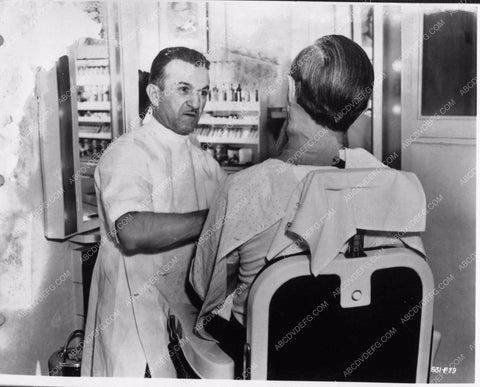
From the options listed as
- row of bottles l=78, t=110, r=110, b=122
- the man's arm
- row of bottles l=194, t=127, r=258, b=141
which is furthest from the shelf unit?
the man's arm

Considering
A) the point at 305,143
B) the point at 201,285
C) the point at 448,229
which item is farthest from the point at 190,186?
the point at 448,229

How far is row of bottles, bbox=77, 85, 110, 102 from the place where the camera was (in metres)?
1.81

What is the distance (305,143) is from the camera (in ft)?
3.94

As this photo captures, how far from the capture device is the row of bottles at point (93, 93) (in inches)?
71.3

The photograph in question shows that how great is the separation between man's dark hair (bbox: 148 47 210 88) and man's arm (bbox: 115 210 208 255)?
1.50ft

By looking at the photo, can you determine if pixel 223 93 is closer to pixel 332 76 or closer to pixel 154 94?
pixel 154 94

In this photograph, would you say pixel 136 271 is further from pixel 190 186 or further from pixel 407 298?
pixel 407 298

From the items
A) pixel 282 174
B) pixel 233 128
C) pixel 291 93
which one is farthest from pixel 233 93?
pixel 282 174

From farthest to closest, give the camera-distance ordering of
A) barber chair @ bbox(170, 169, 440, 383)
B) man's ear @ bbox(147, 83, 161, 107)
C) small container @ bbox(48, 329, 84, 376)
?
small container @ bbox(48, 329, 84, 376)
man's ear @ bbox(147, 83, 161, 107)
barber chair @ bbox(170, 169, 440, 383)

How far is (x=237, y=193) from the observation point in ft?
3.76

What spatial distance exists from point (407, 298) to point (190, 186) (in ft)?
2.58

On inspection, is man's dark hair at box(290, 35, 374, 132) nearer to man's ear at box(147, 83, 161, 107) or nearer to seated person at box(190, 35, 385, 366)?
seated person at box(190, 35, 385, 366)

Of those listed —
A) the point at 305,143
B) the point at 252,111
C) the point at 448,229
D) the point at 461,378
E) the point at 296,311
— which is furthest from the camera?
the point at 252,111

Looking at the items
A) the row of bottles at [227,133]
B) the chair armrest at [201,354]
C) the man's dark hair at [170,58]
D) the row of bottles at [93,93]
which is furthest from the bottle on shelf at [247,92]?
the chair armrest at [201,354]
